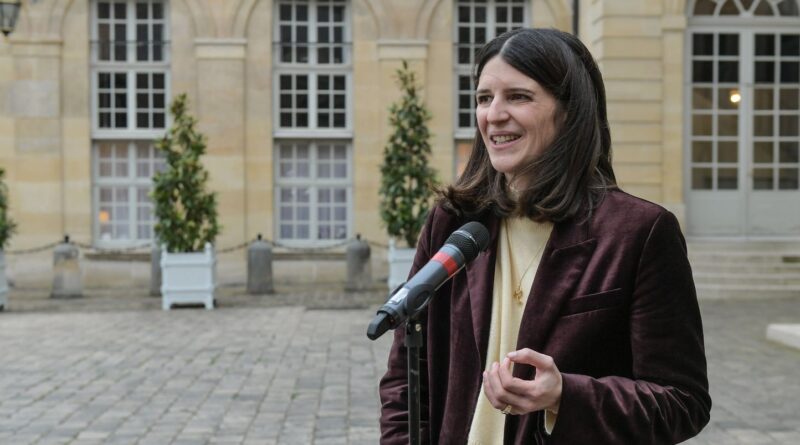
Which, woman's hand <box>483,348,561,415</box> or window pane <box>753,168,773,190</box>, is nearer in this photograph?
woman's hand <box>483,348,561,415</box>

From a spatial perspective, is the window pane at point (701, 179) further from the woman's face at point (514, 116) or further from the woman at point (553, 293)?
the woman's face at point (514, 116)

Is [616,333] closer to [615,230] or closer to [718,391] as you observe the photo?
[615,230]

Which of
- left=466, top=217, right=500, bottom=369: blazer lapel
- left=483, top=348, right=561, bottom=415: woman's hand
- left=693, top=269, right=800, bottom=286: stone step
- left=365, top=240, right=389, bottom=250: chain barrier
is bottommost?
left=693, top=269, right=800, bottom=286: stone step

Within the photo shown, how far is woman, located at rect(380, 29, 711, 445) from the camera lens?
2020 mm

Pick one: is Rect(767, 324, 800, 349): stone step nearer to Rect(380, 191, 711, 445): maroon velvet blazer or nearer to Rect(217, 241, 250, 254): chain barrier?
Rect(380, 191, 711, 445): maroon velvet blazer

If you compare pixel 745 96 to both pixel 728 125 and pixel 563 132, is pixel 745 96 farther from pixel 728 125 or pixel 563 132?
pixel 563 132

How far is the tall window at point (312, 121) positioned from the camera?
63.3ft

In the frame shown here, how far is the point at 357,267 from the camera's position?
17.4 m

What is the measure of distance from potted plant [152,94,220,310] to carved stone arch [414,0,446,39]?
17.5ft

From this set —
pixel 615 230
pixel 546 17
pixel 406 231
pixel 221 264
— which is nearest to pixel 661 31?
pixel 546 17

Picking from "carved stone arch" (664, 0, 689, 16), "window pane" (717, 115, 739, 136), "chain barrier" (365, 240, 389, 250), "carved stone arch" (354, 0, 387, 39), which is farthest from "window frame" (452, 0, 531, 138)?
"window pane" (717, 115, 739, 136)

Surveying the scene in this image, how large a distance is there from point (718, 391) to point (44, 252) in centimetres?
1363

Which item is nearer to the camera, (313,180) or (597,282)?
(597,282)

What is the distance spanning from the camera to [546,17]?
19.2m
